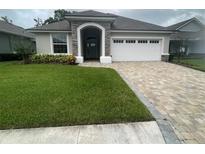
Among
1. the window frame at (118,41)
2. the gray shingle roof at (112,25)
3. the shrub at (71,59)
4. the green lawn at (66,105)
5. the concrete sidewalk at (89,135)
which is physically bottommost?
the concrete sidewalk at (89,135)

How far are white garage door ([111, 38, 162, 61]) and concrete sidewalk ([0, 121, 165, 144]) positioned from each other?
12258 mm

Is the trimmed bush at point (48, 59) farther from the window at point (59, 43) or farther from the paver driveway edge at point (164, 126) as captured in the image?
the paver driveway edge at point (164, 126)

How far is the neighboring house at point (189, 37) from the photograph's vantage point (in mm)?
21664

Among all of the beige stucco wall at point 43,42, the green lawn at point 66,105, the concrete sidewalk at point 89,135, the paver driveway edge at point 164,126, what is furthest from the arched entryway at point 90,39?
the concrete sidewalk at point 89,135

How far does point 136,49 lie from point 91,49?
202 inches

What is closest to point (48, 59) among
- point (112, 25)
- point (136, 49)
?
point (112, 25)

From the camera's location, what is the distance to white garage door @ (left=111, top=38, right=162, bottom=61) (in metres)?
14.9

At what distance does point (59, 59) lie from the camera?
13094 millimetres

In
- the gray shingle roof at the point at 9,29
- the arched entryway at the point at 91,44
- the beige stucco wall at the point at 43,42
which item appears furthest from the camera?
the gray shingle roof at the point at 9,29

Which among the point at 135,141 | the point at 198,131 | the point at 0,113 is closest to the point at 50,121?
the point at 0,113

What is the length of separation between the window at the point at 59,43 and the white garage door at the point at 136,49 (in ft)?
14.9

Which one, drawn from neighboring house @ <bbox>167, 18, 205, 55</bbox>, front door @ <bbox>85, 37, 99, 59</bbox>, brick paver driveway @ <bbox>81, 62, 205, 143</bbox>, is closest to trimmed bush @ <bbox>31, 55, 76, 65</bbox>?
front door @ <bbox>85, 37, 99, 59</bbox>

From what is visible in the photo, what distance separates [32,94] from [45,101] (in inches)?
35.4
